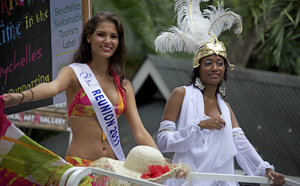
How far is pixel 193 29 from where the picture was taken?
4035 millimetres

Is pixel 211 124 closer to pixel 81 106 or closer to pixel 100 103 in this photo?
pixel 100 103

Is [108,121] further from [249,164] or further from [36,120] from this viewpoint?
[36,120]

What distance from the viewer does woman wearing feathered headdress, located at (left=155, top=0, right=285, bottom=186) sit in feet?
11.6

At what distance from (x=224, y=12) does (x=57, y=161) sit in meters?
2.50

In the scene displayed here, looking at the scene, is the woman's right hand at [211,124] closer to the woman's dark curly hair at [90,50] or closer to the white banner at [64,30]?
the woman's dark curly hair at [90,50]

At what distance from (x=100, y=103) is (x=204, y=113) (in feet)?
4.40

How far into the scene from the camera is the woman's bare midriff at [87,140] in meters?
2.75

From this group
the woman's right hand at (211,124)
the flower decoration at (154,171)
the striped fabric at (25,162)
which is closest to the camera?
the striped fabric at (25,162)

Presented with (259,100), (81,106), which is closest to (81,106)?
(81,106)

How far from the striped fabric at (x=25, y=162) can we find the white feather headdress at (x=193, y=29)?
1959 millimetres

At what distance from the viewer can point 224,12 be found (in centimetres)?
405

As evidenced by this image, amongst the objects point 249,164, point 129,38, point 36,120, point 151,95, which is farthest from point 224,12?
point 129,38

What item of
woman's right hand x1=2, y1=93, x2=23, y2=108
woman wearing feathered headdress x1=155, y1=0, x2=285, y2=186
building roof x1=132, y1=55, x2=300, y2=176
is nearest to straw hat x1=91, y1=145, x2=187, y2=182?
woman's right hand x1=2, y1=93, x2=23, y2=108

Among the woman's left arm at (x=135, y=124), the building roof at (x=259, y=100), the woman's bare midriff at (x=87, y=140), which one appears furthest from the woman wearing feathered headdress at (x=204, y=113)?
the building roof at (x=259, y=100)
